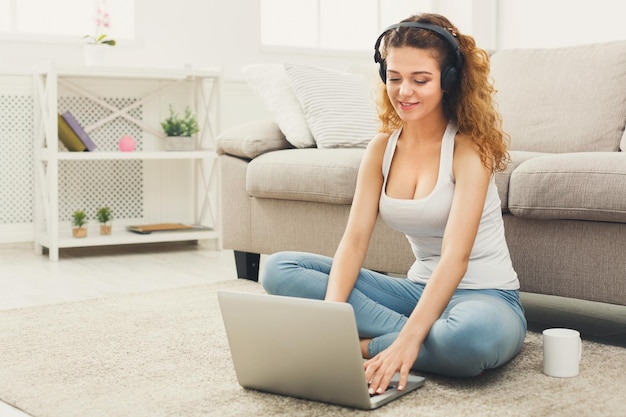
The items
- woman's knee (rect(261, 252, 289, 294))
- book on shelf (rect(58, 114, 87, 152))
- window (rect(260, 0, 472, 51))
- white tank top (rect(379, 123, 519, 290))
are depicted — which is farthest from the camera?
window (rect(260, 0, 472, 51))

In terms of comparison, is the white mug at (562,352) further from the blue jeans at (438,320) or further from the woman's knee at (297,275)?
the woman's knee at (297,275)

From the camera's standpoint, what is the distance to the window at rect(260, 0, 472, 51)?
482cm

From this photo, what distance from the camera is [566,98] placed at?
9.68 ft

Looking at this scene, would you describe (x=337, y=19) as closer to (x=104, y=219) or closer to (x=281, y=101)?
(x=104, y=219)

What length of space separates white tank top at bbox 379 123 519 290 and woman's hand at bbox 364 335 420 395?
0.92 feet

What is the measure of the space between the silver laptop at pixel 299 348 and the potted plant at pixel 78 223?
2.37 metres

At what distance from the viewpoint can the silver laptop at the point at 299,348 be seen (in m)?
1.53

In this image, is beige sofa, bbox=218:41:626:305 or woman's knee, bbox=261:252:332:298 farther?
beige sofa, bbox=218:41:626:305

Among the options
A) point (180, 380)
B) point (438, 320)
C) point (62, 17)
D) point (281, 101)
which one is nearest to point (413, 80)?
point (438, 320)

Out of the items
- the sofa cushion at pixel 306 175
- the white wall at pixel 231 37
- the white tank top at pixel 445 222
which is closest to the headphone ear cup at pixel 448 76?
the white tank top at pixel 445 222

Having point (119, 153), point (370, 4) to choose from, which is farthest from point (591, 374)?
point (370, 4)

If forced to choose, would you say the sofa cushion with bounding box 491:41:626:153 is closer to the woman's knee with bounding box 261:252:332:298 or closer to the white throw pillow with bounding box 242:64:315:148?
the white throw pillow with bounding box 242:64:315:148

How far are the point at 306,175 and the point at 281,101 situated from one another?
460 mm

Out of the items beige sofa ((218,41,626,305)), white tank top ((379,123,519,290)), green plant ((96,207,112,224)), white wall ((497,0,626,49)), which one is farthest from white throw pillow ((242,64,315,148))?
white wall ((497,0,626,49))
